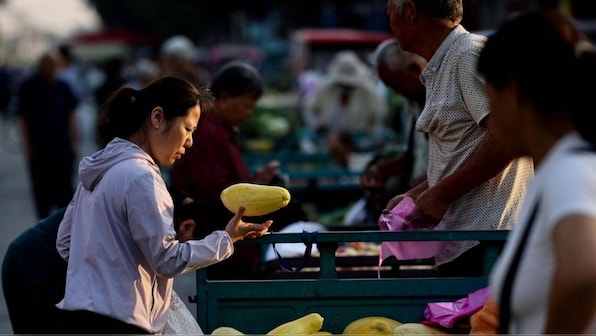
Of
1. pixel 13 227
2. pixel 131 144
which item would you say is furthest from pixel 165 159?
pixel 13 227

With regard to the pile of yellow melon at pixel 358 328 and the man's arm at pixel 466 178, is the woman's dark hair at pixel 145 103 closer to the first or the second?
the pile of yellow melon at pixel 358 328

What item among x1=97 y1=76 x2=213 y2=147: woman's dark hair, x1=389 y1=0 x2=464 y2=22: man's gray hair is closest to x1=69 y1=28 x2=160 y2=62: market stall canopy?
x1=389 y1=0 x2=464 y2=22: man's gray hair

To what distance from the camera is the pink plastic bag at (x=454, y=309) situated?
3777 millimetres

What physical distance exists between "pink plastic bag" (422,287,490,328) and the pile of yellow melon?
0.05 metres

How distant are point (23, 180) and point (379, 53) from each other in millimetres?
15508

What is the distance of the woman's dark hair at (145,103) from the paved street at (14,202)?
4.02 meters

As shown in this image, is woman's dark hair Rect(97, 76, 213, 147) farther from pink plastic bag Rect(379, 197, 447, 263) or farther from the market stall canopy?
the market stall canopy

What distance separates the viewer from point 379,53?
20.6ft

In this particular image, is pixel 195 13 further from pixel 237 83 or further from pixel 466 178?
pixel 466 178

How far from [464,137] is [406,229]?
1.42 feet

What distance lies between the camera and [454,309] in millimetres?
3832

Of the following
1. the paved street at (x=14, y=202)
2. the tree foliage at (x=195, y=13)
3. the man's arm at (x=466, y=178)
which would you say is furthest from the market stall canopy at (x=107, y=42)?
the man's arm at (x=466, y=178)

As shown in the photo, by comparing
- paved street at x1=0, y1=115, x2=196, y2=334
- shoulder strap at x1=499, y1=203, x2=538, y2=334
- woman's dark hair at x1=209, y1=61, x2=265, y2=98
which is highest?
shoulder strap at x1=499, y1=203, x2=538, y2=334

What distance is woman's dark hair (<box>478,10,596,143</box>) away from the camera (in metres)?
2.35
